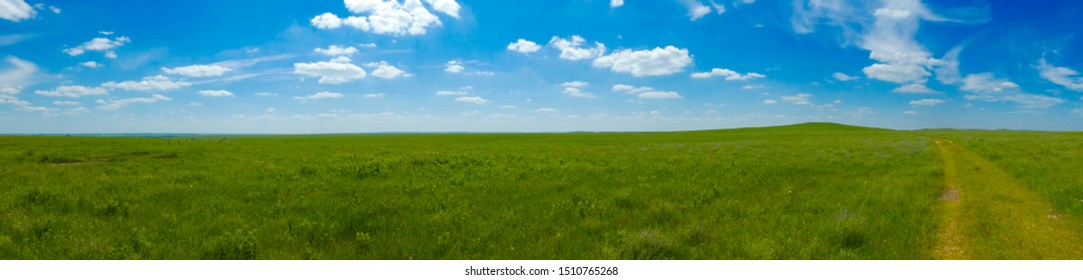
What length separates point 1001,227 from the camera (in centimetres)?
949

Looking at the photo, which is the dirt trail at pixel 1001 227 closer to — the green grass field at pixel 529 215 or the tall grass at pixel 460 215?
the green grass field at pixel 529 215

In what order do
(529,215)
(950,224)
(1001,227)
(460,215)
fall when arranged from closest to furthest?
(1001,227)
(950,224)
(460,215)
(529,215)

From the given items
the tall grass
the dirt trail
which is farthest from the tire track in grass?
the tall grass

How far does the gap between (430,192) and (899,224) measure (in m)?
11.4

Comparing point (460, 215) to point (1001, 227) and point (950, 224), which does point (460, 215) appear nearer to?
point (950, 224)

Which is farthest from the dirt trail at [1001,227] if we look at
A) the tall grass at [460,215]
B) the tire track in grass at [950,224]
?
the tall grass at [460,215]

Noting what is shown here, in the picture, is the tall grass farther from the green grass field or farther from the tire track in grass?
the tire track in grass

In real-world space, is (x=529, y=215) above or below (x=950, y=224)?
above

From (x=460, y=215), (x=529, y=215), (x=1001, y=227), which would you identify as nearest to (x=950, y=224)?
(x=1001, y=227)

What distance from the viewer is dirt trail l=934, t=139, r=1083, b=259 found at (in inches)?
314

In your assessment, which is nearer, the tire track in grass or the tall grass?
the tall grass

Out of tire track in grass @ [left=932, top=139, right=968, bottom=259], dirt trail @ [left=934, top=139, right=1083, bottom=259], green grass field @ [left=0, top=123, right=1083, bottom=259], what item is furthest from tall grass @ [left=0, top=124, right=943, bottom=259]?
dirt trail @ [left=934, top=139, right=1083, bottom=259]

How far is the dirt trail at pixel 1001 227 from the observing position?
7.96m

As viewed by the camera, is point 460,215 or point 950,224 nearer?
point 950,224
